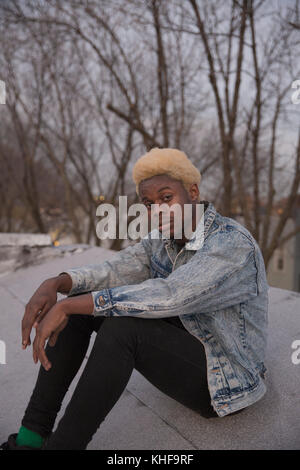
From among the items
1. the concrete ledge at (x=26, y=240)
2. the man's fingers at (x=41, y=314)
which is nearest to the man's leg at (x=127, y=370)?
the man's fingers at (x=41, y=314)

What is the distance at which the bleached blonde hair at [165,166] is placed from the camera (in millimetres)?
1771

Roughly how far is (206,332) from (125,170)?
748cm

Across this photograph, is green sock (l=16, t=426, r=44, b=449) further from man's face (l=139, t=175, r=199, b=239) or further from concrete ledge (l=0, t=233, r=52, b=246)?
concrete ledge (l=0, t=233, r=52, b=246)

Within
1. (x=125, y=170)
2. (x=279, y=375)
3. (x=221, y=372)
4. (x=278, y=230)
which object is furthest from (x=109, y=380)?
(x=125, y=170)

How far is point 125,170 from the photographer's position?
8.88 metres

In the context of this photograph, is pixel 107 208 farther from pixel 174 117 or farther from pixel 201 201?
pixel 201 201

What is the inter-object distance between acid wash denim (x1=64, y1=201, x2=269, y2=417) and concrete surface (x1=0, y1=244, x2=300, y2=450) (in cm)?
15

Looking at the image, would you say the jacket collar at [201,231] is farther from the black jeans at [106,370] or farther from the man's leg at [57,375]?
the man's leg at [57,375]

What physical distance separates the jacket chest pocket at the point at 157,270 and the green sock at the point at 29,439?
88cm

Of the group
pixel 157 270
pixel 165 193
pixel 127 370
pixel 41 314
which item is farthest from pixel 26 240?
pixel 127 370

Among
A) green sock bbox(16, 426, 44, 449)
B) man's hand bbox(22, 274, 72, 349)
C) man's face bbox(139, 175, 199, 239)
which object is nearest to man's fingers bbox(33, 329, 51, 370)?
man's hand bbox(22, 274, 72, 349)

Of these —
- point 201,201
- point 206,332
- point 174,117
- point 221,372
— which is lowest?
point 221,372

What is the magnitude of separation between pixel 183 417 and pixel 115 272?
0.74 metres

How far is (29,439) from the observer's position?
60.7 inches
